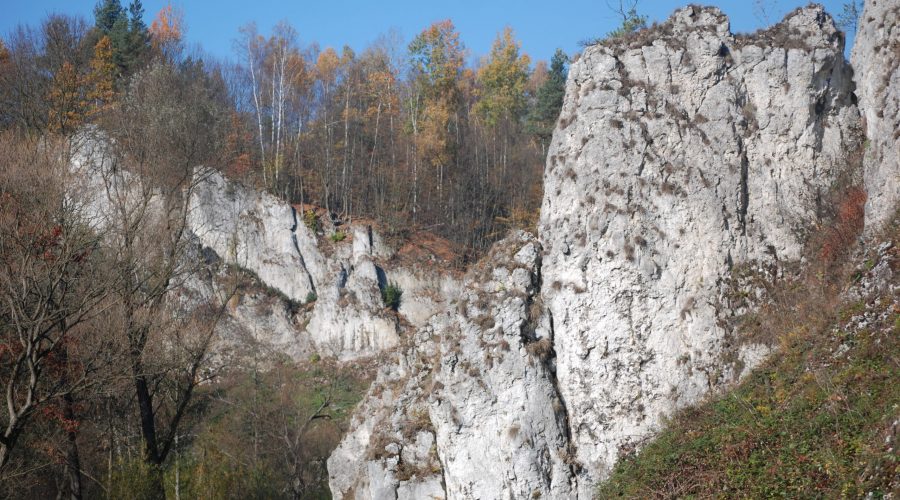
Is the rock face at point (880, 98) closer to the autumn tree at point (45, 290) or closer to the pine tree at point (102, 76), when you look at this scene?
the autumn tree at point (45, 290)

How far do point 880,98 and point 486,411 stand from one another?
10175mm

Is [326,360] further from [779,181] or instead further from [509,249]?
[779,181]

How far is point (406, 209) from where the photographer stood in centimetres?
4075

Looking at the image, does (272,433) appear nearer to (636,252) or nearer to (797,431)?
(636,252)

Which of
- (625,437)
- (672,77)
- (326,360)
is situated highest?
(672,77)

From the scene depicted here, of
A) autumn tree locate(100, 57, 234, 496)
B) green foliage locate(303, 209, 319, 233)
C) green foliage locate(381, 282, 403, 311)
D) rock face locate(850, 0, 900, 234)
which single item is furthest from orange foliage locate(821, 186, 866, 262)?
green foliage locate(303, 209, 319, 233)

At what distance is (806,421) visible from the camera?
1252 cm

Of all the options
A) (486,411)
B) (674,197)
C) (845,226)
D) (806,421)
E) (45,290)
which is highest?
(674,197)

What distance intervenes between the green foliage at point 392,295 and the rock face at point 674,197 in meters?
18.2

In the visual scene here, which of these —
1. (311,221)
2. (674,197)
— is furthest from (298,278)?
(674,197)

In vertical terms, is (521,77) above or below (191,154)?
above

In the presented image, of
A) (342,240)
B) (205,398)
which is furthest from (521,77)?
(205,398)

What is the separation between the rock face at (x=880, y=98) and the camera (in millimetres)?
15422

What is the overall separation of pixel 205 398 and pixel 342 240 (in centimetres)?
1032
